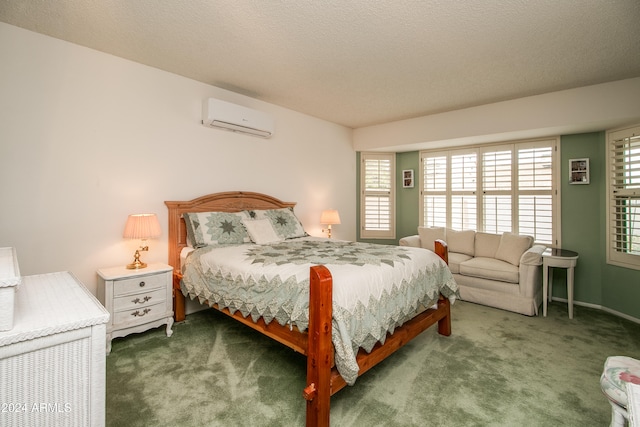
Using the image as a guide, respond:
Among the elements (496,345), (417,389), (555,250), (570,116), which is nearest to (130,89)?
(417,389)

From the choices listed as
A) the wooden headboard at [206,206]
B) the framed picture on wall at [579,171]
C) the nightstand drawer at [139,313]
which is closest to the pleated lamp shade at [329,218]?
the wooden headboard at [206,206]

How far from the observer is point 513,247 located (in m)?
3.81

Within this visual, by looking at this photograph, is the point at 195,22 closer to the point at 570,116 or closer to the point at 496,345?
the point at 496,345

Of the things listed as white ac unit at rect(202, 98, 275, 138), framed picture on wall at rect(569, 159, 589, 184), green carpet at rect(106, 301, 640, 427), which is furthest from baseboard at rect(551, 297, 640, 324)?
white ac unit at rect(202, 98, 275, 138)

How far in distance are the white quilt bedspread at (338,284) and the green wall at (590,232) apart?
2.29 m

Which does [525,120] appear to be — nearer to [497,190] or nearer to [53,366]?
[497,190]

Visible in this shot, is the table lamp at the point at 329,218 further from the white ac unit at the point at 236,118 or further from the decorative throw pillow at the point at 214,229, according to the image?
the decorative throw pillow at the point at 214,229

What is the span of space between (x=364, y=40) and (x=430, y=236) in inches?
121

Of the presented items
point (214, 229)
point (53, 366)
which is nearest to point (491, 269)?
point (214, 229)

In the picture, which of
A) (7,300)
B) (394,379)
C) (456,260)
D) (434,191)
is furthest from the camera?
(434,191)

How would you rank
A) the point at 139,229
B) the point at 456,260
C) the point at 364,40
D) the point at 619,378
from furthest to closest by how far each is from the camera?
1. the point at 456,260
2. the point at 139,229
3. the point at 364,40
4. the point at 619,378

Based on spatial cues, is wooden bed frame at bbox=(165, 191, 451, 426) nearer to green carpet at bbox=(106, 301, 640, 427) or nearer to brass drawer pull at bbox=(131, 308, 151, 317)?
green carpet at bbox=(106, 301, 640, 427)

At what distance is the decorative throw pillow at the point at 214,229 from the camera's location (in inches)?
119

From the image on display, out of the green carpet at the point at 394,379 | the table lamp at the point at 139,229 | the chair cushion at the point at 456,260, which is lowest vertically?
the green carpet at the point at 394,379
